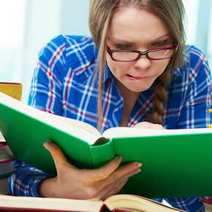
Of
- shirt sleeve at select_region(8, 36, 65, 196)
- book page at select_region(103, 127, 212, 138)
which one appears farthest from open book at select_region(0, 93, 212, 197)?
shirt sleeve at select_region(8, 36, 65, 196)

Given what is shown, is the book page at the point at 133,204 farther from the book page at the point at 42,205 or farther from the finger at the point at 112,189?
the finger at the point at 112,189

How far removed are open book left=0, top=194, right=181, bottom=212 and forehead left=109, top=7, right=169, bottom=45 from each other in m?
0.38

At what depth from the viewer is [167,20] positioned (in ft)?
2.79

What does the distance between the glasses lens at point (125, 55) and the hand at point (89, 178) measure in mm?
266

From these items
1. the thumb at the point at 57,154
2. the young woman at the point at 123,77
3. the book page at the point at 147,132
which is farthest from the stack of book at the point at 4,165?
the book page at the point at 147,132

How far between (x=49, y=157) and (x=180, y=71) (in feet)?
1.46

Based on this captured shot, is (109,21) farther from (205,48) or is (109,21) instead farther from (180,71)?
(205,48)

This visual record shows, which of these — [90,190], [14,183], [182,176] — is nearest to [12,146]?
[14,183]

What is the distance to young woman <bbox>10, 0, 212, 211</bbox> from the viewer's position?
2.74ft

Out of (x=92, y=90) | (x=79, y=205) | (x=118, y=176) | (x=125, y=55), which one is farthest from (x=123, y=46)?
(x=79, y=205)

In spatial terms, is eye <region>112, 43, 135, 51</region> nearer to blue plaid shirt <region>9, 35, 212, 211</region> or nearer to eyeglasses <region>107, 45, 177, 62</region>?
eyeglasses <region>107, 45, 177, 62</region>

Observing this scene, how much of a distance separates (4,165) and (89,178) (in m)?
0.19

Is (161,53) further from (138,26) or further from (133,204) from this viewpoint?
(133,204)

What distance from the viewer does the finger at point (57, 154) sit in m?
0.64
